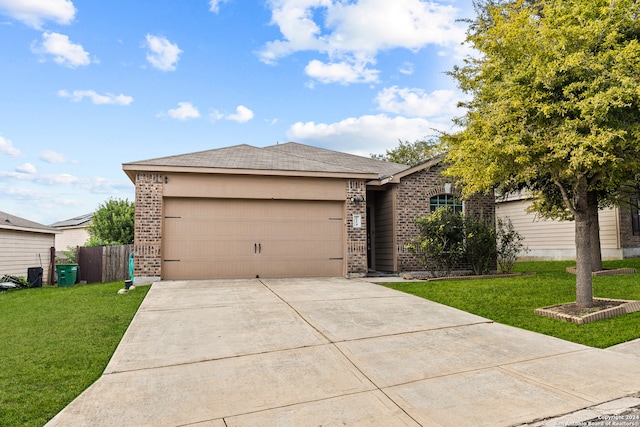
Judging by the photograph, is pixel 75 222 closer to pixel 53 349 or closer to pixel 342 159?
pixel 342 159

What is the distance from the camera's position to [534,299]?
7.34 m

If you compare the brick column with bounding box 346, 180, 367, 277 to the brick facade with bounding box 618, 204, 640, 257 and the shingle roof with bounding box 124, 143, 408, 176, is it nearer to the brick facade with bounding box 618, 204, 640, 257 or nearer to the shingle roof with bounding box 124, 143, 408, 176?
the shingle roof with bounding box 124, 143, 408, 176

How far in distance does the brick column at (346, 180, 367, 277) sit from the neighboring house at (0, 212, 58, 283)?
37.7 ft

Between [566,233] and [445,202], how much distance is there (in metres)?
8.50

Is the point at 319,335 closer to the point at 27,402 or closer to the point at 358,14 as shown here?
the point at 27,402

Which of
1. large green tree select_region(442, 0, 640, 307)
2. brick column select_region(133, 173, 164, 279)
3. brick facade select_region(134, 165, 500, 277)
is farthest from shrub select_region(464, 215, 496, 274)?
brick column select_region(133, 173, 164, 279)

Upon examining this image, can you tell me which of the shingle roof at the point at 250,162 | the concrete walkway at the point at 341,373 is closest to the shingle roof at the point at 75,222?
the shingle roof at the point at 250,162

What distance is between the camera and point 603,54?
5.30m

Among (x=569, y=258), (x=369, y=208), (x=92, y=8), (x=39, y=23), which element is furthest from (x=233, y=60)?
(x=569, y=258)

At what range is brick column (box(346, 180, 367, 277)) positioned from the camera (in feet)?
36.2

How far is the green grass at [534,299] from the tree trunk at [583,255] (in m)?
0.53

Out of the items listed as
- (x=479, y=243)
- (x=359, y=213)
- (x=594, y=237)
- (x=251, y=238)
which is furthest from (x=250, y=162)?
(x=594, y=237)

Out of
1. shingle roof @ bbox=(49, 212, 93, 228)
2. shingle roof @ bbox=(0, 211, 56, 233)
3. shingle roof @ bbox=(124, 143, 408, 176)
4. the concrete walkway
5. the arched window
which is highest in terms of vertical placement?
shingle roof @ bbox=(124, 143, 408, 176)

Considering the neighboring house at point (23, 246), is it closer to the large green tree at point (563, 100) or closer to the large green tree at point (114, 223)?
the large green tree at point (114, 223)
